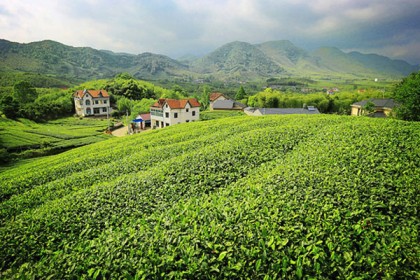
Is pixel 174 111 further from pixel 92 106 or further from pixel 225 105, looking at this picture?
pixel 92 106

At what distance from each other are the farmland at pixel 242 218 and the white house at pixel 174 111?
3490cm

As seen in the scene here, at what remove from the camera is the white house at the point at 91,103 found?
68.9m

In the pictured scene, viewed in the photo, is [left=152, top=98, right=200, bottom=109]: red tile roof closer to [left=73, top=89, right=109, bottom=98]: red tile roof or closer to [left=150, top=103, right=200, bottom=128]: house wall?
[left=150, top=103, right=200, bottom=128]: house wall

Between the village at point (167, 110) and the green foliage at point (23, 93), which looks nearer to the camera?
the village at point (167, 110)

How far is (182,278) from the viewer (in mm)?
4566

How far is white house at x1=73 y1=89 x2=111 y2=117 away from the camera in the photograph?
226ft

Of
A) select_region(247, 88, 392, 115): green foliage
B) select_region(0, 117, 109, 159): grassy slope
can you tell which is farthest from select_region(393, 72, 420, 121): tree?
select_region(0, 117, 109, 159): grassy slope

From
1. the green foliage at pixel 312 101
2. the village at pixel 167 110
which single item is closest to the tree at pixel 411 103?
the village at pixel 167 110

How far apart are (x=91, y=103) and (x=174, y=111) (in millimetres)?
37283

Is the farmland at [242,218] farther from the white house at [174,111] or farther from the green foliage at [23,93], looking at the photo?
the green foliage at [23,93]

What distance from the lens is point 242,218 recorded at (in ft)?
19.5

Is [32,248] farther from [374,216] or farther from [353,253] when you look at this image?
[374,216]

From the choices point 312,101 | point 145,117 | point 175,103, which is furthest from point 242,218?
point 312,101

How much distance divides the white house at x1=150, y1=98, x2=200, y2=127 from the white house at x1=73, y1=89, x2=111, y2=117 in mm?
30061
